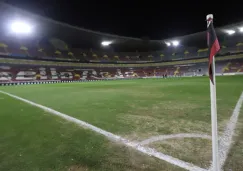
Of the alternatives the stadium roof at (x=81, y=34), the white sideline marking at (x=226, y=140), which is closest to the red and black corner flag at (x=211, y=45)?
the white sideline marking at (x=226, y=140)

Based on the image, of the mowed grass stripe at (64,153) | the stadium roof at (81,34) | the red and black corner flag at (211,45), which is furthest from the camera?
the stadium roof at (81,34)

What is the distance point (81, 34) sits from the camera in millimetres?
43312

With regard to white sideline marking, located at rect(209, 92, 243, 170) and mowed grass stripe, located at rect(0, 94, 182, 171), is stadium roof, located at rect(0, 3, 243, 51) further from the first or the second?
white sideline marking, located at rect(209, 92, 243, 170)

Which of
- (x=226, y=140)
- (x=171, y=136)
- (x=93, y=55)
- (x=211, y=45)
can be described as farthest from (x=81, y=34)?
(x=211, y=45)

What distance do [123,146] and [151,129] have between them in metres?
1.05

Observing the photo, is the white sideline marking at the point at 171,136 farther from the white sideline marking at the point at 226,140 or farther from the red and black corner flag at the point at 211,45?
the red and black corner flag at the point at 211,45

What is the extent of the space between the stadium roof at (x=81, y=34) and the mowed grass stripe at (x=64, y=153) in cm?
3017

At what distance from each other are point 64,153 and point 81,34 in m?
44.4

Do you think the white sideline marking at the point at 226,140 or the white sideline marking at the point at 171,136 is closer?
the white sideline marking at the point at 226,140

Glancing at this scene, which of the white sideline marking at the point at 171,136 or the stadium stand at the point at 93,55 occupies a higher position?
the stadium stand at the point at 93,55

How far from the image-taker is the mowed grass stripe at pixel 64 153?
7.03 ft

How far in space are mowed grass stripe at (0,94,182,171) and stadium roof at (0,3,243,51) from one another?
99.0 ft

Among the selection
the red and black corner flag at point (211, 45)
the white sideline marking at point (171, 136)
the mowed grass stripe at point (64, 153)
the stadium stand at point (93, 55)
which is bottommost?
the white sideline marking at point (171, 136)

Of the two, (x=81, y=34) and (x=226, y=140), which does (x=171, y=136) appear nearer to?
(x=226, y=140)
